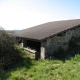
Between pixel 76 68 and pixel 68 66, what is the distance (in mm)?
600

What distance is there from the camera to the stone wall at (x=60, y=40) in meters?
11.9

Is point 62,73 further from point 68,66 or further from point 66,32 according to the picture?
point 66,32

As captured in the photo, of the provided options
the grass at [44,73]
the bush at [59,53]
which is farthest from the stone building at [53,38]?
Result: the grass at [44,73]

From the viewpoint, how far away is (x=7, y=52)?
10.9 meters

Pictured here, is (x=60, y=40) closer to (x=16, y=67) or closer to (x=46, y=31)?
(x=46, y=31)

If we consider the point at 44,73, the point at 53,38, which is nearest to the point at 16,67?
the point at 44,73

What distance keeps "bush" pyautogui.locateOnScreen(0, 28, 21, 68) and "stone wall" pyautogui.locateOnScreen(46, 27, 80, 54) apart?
265 cm

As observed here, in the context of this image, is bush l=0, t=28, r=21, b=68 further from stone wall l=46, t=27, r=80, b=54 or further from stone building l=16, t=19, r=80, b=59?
stone wall l=46, t=27, r=80, b=54

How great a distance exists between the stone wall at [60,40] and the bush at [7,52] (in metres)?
2.65

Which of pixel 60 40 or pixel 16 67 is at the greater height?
pixel 60 40

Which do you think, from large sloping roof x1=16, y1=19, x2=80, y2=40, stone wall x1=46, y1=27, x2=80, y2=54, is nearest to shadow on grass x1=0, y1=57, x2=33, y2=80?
stone wall x1=46, y1=27, x2=80, y2=54

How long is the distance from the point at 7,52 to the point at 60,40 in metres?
4.78

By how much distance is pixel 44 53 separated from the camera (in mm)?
11555

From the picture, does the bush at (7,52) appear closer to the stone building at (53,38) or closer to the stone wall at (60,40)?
the stone building at (53,38)
